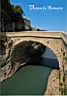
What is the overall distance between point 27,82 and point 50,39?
1752 millimetres

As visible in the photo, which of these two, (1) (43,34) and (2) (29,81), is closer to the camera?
(2) (29,81)

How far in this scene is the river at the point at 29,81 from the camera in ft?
27.7

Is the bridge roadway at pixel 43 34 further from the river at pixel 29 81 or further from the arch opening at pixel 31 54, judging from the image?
the river at pixel 29 81

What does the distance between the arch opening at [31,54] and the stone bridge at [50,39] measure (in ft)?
0.99

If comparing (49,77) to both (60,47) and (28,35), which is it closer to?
(60,47)

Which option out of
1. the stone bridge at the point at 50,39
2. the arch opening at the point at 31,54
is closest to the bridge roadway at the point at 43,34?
the stone bridge at the point at 50,39

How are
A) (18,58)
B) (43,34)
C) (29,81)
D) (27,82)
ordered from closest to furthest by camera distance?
(27,82), (29,81), (43,34), (18,58)

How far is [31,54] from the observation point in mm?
13727

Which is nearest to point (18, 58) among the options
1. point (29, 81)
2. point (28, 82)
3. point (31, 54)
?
point (31, 54)

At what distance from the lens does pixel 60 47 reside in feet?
31.9

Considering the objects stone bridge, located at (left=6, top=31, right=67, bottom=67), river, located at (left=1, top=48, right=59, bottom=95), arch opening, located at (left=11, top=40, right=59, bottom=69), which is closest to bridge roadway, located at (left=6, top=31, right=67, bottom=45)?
stone bridge, located at (left=6, top=31, right=67, bottom=67)

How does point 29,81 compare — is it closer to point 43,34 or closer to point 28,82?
point 28,82

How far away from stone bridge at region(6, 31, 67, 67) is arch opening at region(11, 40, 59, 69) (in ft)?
0.99

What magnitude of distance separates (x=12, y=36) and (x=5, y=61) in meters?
1.05
